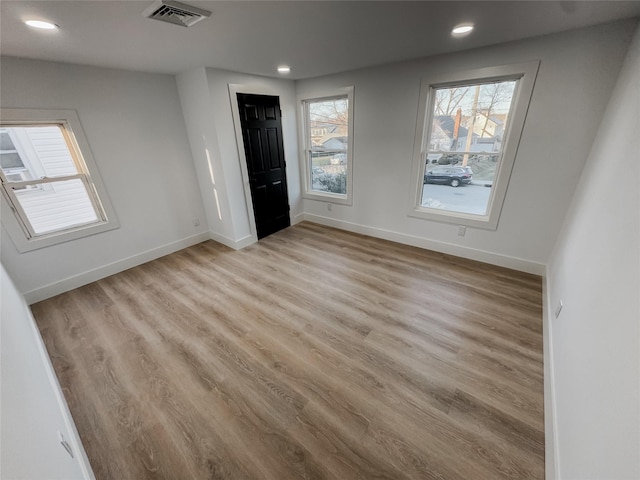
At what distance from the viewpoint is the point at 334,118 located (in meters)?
3.80

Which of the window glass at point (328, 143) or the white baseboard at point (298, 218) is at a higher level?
the window glass at point (328, 143)

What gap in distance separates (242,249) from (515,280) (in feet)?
11.4

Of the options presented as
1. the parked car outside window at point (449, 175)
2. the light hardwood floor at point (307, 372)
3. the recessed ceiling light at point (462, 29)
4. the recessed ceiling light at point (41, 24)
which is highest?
the recessed ceiling light at point (462, 29)

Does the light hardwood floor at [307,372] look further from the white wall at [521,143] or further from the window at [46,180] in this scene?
the window at [46,180]

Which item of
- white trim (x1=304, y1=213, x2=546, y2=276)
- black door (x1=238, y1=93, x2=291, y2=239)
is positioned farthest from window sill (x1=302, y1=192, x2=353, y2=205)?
black door (x1=238, y1=93, x2=291, y2=239)

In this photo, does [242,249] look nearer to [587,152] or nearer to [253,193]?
[253,193]

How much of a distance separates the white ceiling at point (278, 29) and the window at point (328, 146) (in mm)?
1070

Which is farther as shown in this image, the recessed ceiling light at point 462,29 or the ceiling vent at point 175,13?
the recessed ceiling light at point 462,29

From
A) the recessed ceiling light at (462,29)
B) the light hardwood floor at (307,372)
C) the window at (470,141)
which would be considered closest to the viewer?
the light hardwood floor at (307,372)

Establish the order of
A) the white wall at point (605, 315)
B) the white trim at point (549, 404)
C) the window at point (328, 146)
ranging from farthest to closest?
the window at point (328, 146) < the white trim at point (549, 404) < the white wall at point (605, 315)

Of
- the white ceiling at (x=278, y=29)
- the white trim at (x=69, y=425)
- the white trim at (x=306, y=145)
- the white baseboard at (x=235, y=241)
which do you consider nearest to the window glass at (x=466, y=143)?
the white ceiling at (x=278, y=29)

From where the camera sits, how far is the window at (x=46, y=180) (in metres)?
2.39

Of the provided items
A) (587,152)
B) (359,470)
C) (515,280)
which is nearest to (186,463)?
(359,470)

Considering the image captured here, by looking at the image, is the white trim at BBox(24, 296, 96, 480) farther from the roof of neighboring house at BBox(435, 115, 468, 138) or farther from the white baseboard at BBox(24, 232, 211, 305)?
the roof of neighboring house at BBox(435, 115, 468, 138)
